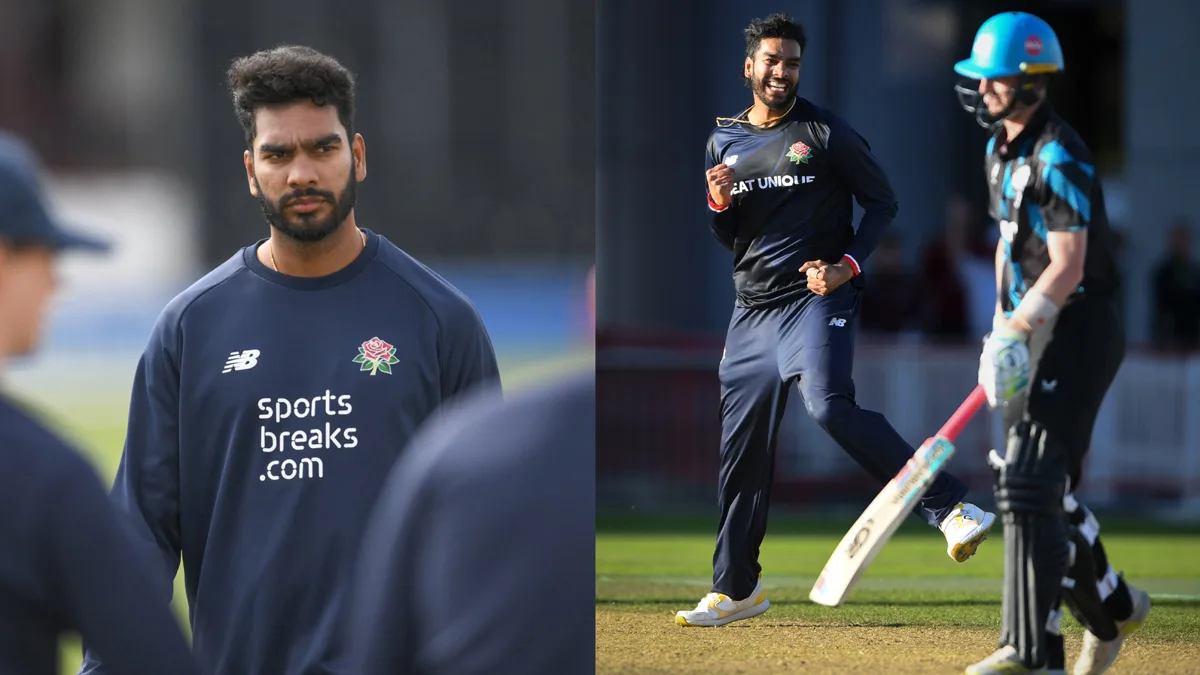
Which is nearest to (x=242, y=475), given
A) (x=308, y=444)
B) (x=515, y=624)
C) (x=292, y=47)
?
(x=308, y=444)

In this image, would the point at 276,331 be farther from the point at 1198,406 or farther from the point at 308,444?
the point at 1198,406

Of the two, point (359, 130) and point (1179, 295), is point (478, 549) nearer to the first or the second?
point (359, 130)

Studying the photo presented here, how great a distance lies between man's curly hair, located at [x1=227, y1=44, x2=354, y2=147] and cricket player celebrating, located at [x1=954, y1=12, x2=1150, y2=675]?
1584 mm

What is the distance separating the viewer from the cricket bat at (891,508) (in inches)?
156

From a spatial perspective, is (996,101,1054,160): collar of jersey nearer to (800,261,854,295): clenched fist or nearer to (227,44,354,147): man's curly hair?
(800,261,854,295): clenched fist

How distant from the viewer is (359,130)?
13.8ft

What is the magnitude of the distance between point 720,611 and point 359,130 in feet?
6.00

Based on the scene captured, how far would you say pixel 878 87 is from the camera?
39.7ft

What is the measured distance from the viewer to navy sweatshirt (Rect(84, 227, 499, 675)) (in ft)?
12.9

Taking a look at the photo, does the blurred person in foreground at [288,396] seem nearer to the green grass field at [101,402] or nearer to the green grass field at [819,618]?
the green grass field at [101,402]

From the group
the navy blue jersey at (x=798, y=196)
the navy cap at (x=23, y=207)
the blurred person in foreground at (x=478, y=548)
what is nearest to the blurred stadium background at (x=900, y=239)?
the navy blue jersey at (x=798, y=196)

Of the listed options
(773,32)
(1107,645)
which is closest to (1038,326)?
(1107,645)

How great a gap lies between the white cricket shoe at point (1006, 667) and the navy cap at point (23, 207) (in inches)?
103

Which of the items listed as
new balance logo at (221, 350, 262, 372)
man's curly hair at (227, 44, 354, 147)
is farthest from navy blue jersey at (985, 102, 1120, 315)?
new balance logo at (221, 350, 262, 372)
